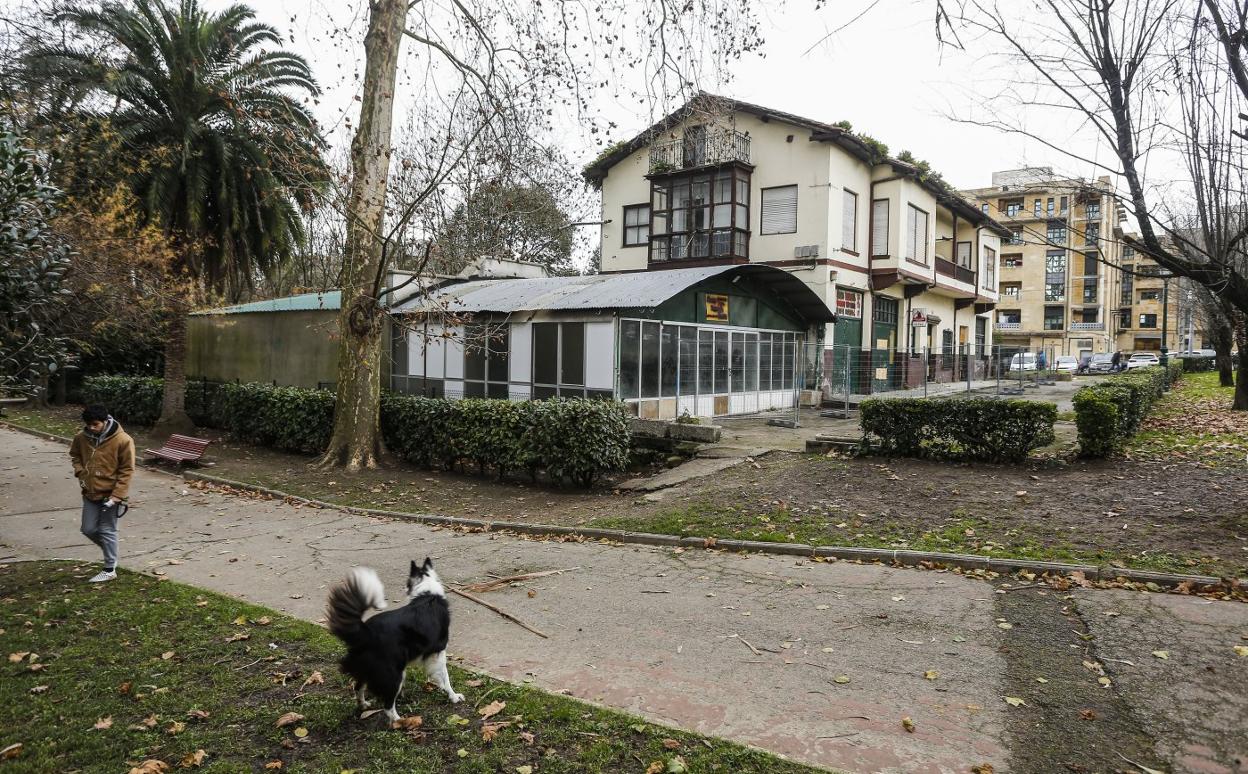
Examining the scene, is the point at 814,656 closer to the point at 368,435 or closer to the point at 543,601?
the point at 543,601

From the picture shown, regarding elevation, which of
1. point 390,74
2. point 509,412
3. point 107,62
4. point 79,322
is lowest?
point 509,412

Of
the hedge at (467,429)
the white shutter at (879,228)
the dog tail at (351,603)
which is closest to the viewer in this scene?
the dog tail at (351,603)

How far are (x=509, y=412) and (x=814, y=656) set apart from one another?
8332 millimetres

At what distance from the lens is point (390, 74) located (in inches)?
537

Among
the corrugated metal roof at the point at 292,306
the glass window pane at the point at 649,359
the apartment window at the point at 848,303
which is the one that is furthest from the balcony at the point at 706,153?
the corrugated metal roof at the point at 292,306

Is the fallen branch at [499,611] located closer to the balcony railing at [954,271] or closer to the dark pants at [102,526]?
the dark pants at [102,526]

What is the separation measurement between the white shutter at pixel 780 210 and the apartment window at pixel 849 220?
1712 millimetres

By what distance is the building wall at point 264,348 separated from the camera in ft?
69.3

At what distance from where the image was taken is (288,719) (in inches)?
166

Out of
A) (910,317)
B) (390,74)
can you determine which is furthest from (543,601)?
(910,317)

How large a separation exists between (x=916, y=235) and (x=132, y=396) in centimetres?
2722

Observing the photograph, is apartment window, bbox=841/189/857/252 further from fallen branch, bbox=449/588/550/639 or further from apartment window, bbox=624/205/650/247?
fallen branch, bbox=449/588/550/639

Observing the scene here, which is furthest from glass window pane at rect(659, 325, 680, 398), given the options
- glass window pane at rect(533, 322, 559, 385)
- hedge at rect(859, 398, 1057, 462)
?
hedge at rect(859, 398, 1057, 462)

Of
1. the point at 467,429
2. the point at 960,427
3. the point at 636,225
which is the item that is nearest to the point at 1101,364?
the point at 636,225
